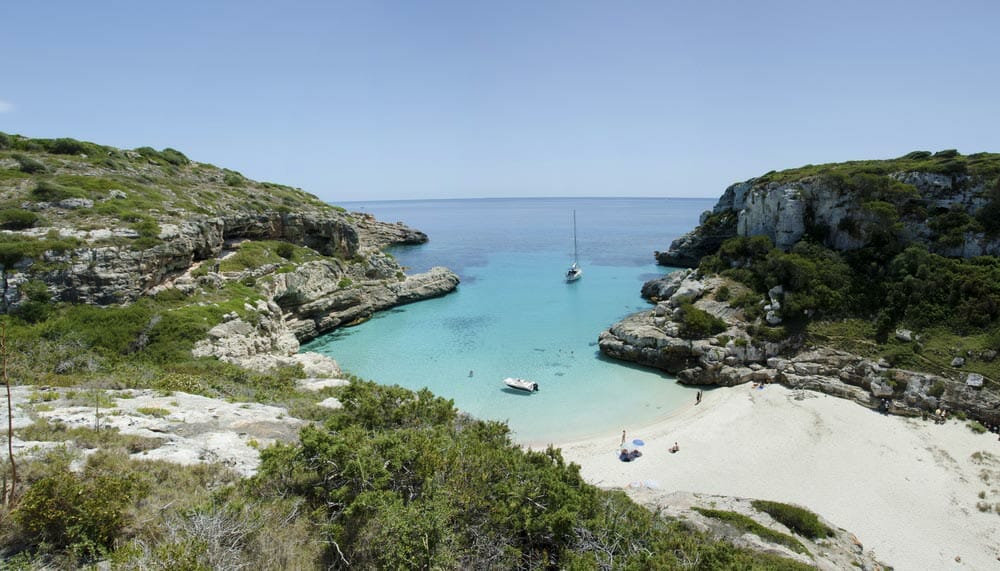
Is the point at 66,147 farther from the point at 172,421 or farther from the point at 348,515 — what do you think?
the point at 348,515

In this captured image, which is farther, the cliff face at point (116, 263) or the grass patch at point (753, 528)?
the cliff face at point (116, 263)

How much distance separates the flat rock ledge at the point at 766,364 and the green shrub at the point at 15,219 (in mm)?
30288

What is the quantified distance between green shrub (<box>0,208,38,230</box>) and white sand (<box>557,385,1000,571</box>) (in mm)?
26975

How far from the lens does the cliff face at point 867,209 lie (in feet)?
82.5

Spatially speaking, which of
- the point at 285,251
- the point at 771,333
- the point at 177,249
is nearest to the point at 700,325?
the point at 771,333

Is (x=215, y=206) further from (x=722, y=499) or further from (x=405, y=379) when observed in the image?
(x=722, y=499)

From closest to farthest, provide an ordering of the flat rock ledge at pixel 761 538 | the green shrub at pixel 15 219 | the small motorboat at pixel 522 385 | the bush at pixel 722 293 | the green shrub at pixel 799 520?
the flat rock ledge at pixel 761 538 < the green shrub at pixel 799 520 < the green shrub at pixel 15 219 < the small motorboat at pixel 522 385 < the bush at pixel 722 293

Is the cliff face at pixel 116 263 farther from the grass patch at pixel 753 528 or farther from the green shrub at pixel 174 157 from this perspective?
the grass patch at pixel 753 528

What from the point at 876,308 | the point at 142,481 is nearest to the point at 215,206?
the point at 142,481

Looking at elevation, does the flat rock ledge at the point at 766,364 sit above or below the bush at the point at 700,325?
below

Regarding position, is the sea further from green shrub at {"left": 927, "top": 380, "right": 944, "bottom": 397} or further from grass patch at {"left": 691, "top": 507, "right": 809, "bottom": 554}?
green shrub at {"left": 927, "top": 380, "right": 944, "bottom": 397}

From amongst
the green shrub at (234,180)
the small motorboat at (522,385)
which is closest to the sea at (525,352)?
the small motorboat at (522,385)

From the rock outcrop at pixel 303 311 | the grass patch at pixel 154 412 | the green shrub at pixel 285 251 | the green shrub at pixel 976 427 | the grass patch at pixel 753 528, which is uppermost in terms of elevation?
the green shrub at pixel 285 251

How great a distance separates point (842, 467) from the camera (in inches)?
613
